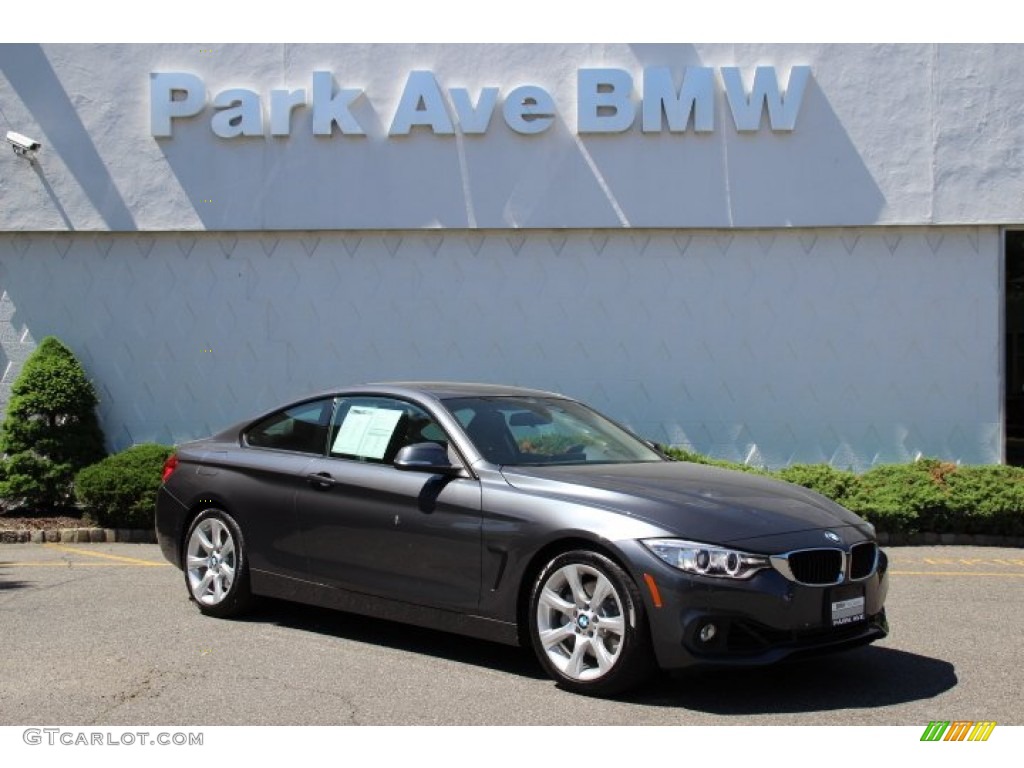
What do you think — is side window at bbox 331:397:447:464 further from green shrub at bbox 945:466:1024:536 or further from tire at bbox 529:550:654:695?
green shrub at bbox 945:466:1024:536

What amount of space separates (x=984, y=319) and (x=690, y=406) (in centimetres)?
333

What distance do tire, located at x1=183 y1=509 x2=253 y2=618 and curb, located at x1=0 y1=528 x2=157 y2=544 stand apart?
13.5 feet

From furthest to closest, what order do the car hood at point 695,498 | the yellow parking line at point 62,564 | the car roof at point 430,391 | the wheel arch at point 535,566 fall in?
the yellow parking line at point 62,564, the car roof at point 430,391, the wheel arch at point 535,566, the car hood at point 695,498

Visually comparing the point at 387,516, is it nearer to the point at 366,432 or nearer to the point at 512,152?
the point at 366,432

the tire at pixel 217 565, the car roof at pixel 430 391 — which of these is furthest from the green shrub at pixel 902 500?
the tire at pixel 217 565

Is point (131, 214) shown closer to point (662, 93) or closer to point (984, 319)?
point (662, 93)

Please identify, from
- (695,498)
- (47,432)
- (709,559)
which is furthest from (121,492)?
(709,559)

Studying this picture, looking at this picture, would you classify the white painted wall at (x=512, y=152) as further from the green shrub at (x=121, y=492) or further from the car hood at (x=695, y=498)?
the car hood at (x=695, y=498)

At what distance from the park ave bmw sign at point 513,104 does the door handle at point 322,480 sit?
7.13 meters

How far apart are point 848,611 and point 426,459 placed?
2.29m

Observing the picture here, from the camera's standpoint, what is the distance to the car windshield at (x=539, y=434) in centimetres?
691

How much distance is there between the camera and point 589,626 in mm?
5988

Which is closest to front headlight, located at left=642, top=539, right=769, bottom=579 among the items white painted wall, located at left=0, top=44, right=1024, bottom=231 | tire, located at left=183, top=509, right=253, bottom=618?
tire, located at left=183, top=509, right=253, bottom=618

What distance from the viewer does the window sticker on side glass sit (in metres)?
7.29
